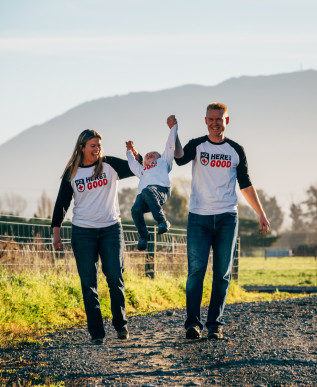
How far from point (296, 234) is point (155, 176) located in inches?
2638

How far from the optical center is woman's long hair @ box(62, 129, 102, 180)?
636cm

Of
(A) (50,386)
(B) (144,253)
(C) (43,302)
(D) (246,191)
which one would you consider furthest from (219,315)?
(B) (144,253)

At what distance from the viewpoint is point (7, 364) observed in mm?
5723

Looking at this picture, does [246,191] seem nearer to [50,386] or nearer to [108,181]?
[108,181]

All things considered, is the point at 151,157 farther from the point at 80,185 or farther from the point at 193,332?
the point at 193,332

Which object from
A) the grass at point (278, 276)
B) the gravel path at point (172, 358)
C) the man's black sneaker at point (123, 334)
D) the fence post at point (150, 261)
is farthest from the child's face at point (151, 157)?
the grass at point (278, 276)

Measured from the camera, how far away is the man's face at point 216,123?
6391 millimetres

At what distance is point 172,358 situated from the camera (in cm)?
573

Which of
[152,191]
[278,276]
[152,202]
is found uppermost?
[152,191]

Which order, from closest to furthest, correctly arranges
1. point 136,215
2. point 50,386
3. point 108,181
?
1. point 50,386
2. point 108,181
3. point 136,215

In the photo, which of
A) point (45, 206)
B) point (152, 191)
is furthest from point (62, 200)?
point (45, 206)

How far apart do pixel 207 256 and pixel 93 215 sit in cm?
118

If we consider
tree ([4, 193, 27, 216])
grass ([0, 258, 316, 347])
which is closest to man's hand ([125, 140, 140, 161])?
grass ([0, 258, 316, 347])

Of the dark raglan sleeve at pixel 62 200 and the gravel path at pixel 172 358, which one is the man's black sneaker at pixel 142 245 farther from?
the dark raglan sleeve at pixel 62 200
